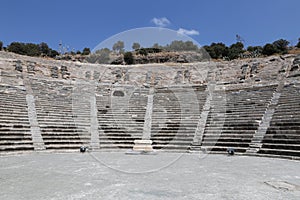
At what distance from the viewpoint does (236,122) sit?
38.7 ft

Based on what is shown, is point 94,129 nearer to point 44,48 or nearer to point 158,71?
point 158,71

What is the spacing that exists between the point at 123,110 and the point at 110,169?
8853mm

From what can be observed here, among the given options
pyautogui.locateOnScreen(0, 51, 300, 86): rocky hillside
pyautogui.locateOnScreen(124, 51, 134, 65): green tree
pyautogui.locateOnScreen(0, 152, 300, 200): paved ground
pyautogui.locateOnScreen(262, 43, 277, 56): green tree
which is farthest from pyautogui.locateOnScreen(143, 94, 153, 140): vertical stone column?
pyautogui.locateOnScreen(262, 43, 277, 56): green tree

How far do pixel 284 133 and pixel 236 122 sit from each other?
2401 mm

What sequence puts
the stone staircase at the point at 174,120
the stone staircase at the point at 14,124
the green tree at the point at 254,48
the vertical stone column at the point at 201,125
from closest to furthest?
the stone staircase at the point at 14,124 → the vertical stone column at the point at 201,125 → the stone staircase at the point at 174,120 → the green tree at the point at 254,48

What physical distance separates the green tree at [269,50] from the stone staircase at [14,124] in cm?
3569

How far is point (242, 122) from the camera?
11633mm

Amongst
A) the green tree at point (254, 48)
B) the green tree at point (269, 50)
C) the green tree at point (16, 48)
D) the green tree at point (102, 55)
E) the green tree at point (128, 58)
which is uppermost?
the green tree at point (254, 48)

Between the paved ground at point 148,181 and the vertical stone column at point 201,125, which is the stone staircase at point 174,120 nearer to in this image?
the vertical stone column at point 201,125

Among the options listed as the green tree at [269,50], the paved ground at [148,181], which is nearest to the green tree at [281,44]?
the green tree at [269,50]

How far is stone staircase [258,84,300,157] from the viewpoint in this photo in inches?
352

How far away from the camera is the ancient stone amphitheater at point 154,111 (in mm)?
10445

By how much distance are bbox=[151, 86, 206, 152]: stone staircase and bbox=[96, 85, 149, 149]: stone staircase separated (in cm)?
89

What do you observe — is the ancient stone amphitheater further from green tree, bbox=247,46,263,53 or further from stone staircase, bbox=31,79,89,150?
green tree, bbox=247,46,263,53
